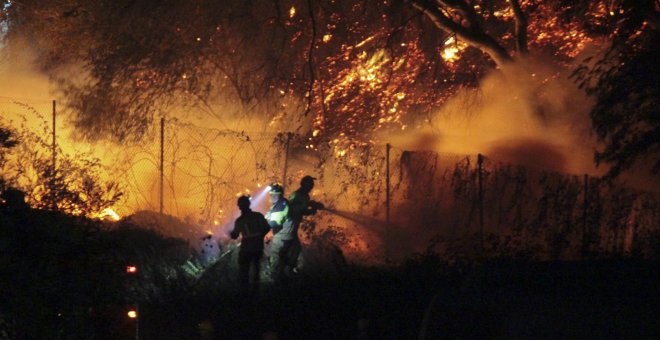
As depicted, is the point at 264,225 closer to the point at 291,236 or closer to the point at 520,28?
the point at 291,236

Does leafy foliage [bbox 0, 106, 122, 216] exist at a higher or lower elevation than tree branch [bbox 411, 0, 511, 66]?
lower

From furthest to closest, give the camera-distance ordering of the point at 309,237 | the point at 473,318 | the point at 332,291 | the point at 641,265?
1. the point at 309,237
2. the point at 332,291
3. the point at 641,265
4. the point at 473,318

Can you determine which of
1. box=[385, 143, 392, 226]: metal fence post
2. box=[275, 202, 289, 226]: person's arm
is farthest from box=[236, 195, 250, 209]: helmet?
box=[385, 143, 392, 226]: metal fence post

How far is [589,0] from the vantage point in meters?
14.2

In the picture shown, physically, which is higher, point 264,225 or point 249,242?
point 264,225

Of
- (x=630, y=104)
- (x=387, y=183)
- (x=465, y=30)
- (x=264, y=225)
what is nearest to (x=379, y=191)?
(x=387, y=183)

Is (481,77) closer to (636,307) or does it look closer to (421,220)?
(421,220)

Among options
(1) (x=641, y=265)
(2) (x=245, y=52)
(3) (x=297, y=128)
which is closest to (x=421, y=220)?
(3) (x=297, y=128)

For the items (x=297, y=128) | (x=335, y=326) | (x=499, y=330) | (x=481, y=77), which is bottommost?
(x=335, y=326)

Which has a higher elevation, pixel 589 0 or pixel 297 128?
pixel 589 0

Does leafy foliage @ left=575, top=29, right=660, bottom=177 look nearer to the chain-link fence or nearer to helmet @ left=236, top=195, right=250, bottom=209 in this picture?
the chain-link fence

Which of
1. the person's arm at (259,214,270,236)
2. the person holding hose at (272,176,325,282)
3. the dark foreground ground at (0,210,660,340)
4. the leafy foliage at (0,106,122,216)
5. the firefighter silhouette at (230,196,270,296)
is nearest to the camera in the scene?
the dark foreground ground at (0,210,660,340)

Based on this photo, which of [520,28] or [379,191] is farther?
[520,28]

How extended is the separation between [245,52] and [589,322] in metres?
15.4
